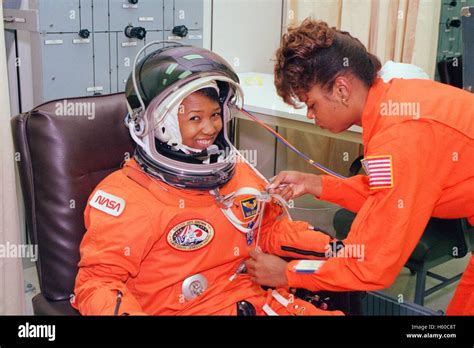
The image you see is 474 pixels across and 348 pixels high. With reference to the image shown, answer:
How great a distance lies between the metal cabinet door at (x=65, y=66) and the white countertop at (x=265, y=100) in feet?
2.25

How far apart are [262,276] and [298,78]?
0.47 meters

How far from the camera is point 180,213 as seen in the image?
54.0 inches

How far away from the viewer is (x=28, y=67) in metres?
2.38

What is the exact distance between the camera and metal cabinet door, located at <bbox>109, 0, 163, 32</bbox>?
2.48 m

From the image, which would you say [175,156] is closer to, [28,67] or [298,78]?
[298,78]

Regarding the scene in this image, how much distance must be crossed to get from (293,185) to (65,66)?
4.09 feet

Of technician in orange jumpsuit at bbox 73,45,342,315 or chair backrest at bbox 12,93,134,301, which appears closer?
technician in orange jumpsuit at bbox 73,45,342,315
